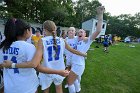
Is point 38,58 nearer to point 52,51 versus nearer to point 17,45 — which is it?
point 17,45

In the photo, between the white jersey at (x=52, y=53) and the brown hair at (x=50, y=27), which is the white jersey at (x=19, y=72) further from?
the brown hair at (x=50, y=27)

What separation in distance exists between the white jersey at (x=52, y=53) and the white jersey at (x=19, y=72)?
41.2 inches

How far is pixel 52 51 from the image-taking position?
4.22 meters

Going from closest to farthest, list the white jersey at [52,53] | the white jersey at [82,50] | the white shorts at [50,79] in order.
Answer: the white jersey at [52,53] < the white shorts at [50,79] < the white jersey at [82,50]

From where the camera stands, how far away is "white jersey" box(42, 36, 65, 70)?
4.09 metres

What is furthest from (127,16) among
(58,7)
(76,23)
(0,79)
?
(0,79)

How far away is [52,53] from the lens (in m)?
4.25

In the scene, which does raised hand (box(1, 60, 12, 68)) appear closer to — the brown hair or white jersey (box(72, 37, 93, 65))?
the brown hair

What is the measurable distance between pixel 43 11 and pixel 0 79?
1358 inches

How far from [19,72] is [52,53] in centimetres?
135

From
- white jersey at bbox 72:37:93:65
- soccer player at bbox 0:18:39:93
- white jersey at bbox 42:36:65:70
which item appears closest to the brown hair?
white jersey at bbox 42:36:65:70

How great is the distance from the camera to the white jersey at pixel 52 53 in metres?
4.09

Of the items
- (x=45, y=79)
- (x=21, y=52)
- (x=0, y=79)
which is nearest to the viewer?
(x=21, y=52)

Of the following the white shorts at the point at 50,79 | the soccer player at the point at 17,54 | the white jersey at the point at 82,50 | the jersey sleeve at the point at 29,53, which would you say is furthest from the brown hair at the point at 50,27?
the white jersey at the point at 82,50
